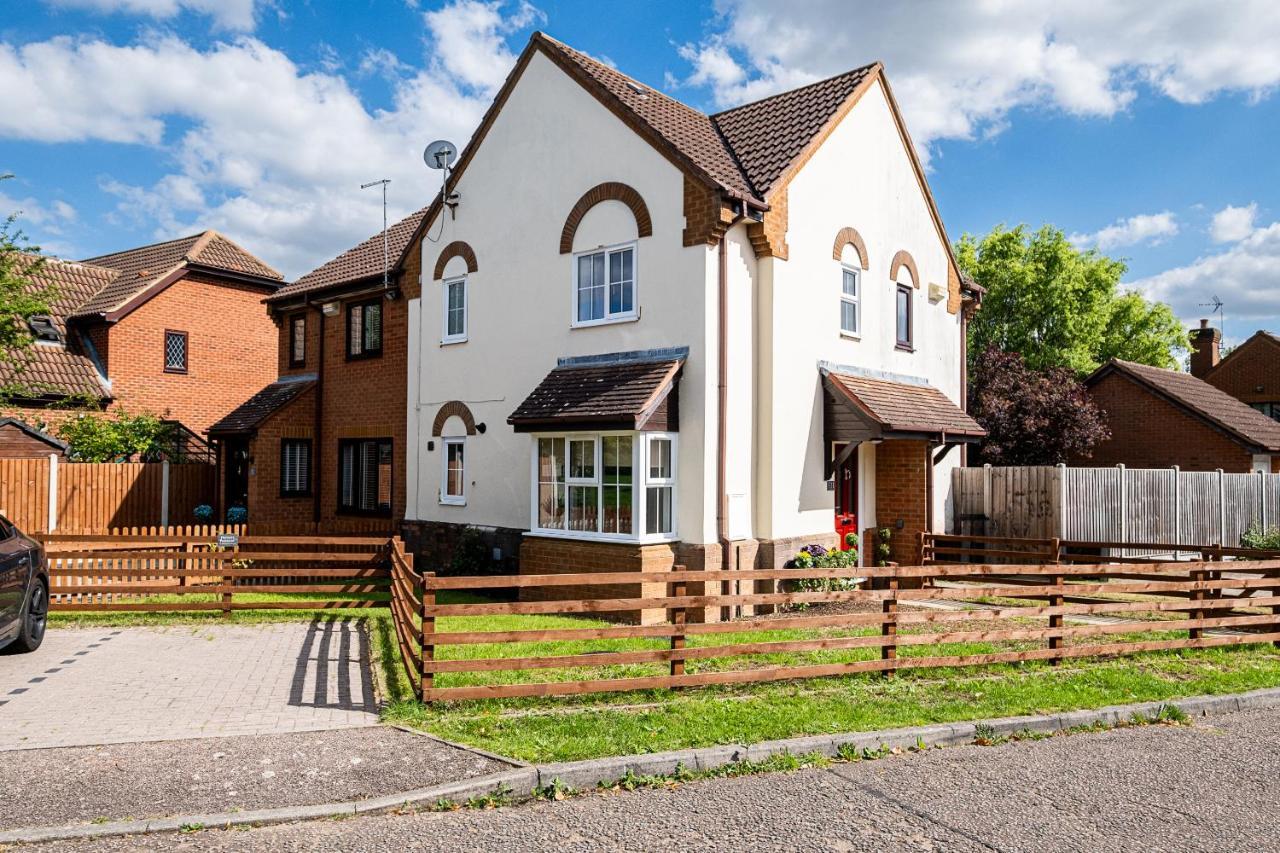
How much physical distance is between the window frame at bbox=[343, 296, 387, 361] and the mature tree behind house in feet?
56.4

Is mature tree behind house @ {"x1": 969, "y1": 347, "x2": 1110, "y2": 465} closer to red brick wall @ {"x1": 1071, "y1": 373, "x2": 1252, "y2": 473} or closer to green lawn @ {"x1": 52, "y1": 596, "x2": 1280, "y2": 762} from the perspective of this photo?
red brick wall @ {"x1": 1071, "y1": 373, "x2": 1252, "y2": 473}

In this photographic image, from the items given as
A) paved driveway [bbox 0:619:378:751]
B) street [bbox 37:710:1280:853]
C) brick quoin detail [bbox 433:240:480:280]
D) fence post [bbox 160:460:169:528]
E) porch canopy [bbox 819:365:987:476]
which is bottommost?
street [bbox 37:710:1280:853]

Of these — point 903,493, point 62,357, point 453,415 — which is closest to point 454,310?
point 453,415

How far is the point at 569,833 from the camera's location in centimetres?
548

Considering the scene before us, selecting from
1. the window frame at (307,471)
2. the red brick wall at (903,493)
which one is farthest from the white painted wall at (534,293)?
the red brick wall at (903,493)

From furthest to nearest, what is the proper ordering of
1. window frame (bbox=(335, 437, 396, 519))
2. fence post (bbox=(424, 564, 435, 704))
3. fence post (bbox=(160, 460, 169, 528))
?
fence post (bbox=(160, 460, 169, 528))
window frame (bbox=(335, 437, 396, 519))
fence post (bbox=(424, 564, 435, 704))

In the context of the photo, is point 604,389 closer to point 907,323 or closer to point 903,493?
point 903,493

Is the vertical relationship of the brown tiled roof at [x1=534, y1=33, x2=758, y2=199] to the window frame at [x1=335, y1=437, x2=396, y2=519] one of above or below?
above

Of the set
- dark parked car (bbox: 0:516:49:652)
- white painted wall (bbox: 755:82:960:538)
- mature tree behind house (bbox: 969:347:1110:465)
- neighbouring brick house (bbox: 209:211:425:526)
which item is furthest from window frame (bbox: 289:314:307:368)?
mature tree behind house (bbox: 969:347:1110:465)

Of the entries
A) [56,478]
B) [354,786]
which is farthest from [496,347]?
[354,786]

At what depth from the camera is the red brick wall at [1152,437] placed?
86.0ft

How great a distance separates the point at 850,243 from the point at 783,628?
9.00m

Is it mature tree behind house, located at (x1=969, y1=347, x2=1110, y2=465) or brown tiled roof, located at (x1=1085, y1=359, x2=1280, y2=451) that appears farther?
mature tree behind house, located at (x1=969, y1=347, x2=1110, y2=465)

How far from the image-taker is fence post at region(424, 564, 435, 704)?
25.1ft
